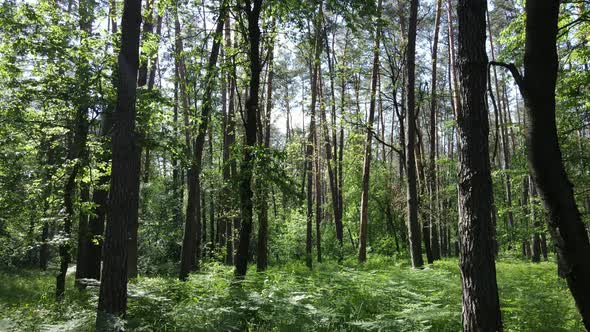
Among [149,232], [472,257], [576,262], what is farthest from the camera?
[149,232]

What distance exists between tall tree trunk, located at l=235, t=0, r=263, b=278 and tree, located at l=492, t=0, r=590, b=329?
4.44 metres

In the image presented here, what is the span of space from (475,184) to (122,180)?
465 cm

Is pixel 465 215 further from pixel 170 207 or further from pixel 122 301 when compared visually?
pixel 170 207

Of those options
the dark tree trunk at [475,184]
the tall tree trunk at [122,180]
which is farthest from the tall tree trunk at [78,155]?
the dark tree trunk at [475,184]

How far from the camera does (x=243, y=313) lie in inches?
214

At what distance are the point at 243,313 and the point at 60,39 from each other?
6915 mm

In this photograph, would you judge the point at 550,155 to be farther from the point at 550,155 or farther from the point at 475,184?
the point at 475,184

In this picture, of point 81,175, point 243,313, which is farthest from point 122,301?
point 81,175

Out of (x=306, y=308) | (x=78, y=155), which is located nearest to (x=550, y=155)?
(x=306, y=308)

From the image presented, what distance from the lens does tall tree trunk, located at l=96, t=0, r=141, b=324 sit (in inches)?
223

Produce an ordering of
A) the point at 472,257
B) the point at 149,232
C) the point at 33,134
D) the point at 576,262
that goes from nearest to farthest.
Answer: the point at 576,262
the point at 472,257
the point at 33,134
the point at 149,232

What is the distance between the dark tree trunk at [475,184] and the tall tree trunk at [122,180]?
444 centimetres

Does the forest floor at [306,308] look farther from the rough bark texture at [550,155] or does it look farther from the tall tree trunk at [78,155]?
the rough bark texture at [550,155]

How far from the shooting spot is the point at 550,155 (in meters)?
3.10
